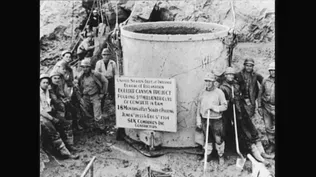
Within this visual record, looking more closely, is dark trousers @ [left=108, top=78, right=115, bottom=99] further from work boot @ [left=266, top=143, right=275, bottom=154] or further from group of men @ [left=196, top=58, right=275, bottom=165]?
work boot @ [left=266, top=143, right=275, bottom=154]

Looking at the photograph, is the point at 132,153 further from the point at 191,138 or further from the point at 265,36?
the point at 265,36

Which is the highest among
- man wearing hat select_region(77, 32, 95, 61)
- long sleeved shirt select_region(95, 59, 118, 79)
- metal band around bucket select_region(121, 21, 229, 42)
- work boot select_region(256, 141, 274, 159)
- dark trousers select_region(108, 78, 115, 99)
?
metal band around bucket select_region(121, 21, 229, 42)

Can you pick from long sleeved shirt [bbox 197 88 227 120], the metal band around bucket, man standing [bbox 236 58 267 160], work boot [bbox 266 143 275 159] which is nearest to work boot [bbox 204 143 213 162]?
long sleeved shirt [bbox 197 88 227 120]

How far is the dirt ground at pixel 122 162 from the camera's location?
530cm

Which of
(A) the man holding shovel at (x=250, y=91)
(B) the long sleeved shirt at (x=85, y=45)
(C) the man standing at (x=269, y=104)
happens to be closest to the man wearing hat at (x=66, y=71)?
(B) the long sleeved shirt at (x=85, y=45)

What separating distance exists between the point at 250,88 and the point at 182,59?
0.60 m

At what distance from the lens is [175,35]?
16.9 feet

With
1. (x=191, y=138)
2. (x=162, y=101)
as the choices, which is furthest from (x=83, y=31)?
Result: (x=191, y=138)

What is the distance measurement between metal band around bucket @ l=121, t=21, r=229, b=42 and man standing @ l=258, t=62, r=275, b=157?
509mm

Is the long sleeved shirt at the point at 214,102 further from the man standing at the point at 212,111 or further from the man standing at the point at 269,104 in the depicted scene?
the man standing at the point at 269,104

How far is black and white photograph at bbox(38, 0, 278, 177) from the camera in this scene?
520 centimetres

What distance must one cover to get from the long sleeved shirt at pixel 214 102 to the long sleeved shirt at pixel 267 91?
30cm

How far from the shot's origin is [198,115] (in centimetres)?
529

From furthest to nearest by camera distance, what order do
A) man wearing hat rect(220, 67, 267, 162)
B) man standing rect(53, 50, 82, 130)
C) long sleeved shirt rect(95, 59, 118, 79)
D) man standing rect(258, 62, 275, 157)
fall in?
man standing rect(53, 50, 82, 130)
long sleeved shirt rect(95, 59, 118, 79)
man wearing hat rect(220, 67, 267, 162)
man standing rect(258, 62, 275, 157)
